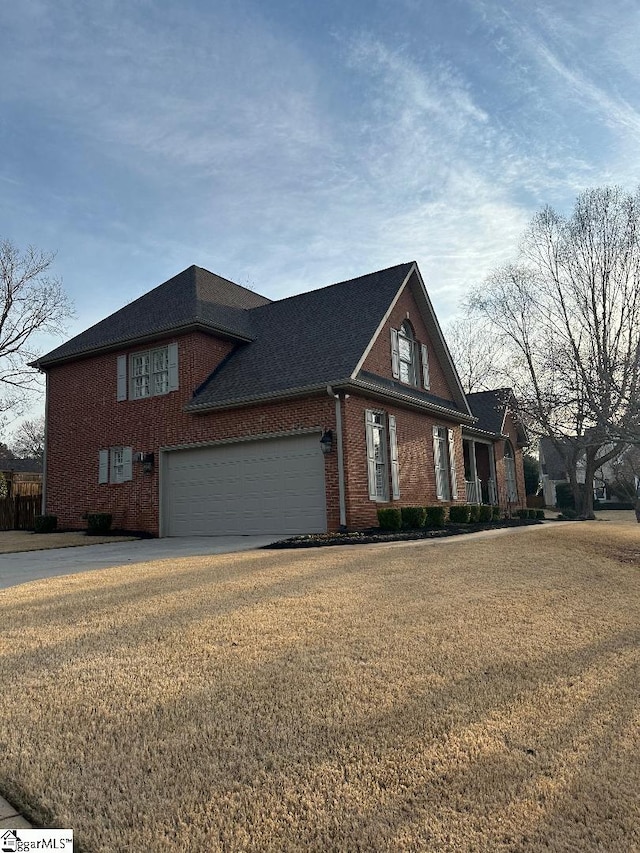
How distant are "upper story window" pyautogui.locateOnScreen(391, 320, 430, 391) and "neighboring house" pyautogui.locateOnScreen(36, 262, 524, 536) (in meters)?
0.06

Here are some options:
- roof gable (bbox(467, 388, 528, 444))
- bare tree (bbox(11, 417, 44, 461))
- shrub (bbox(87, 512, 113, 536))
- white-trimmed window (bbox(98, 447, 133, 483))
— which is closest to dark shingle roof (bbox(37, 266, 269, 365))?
white-trimmed window (bbox(98, 447, 133, 483))

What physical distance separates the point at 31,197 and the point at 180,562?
9.88 meters

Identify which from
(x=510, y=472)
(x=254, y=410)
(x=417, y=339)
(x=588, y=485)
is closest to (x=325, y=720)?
(x=254, y=410)

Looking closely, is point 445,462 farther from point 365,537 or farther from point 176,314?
point 176,314

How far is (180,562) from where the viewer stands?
28.6ft

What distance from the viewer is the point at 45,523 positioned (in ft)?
55.7

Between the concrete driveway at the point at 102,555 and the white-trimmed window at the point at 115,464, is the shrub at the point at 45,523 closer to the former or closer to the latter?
the white-trimmed window at the point at 115,464

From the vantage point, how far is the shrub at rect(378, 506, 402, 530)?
13289 mm

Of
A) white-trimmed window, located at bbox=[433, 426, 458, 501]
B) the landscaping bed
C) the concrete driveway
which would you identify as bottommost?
the concrete driveway

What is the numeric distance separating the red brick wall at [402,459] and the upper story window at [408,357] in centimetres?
111

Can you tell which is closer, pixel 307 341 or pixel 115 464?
pixel 307 341

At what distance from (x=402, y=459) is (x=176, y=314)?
24.1 feet

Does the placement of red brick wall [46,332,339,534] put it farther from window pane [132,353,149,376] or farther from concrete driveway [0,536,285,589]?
concrete driveway [0,536,285,589]

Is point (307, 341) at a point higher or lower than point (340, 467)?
higher
